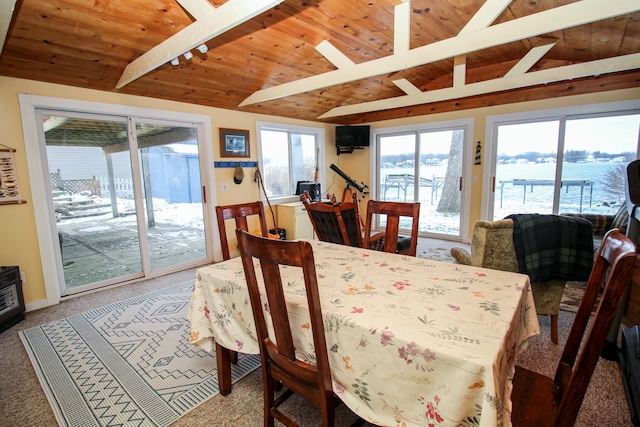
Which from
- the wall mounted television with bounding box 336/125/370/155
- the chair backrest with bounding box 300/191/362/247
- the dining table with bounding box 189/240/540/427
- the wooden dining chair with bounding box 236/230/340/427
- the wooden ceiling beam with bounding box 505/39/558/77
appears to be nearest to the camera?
the dining table with bounding box 189/240/540/427

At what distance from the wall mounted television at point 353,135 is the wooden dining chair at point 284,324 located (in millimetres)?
4892

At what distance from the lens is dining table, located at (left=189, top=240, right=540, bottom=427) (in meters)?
0.86

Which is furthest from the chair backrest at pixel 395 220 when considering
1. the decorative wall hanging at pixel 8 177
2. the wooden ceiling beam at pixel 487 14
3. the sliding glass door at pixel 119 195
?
the decorative wall hanging at pixel 8 177

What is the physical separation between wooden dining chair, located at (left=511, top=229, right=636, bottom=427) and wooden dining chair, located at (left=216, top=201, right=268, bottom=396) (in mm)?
1394

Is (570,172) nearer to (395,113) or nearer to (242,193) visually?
(395,113)

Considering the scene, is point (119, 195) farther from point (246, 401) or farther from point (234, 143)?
point (246, 401)

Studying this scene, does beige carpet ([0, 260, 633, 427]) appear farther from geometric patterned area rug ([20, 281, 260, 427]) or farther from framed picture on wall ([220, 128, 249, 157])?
framed picture on wall ([220, 128, 249, 157])

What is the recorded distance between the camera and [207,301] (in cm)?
163

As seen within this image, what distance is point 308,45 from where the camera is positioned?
3254mm

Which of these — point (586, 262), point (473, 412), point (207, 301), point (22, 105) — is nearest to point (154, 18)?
point (22, 105)

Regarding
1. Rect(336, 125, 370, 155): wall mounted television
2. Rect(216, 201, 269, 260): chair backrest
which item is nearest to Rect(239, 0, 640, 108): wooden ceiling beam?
Rect(216, 201, 269, 260): chair backrest

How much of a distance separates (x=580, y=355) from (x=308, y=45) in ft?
11.1

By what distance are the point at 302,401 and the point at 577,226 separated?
205cm

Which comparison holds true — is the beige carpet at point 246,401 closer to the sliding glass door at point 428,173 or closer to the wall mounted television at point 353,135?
the sliding glass door at point 428,173
